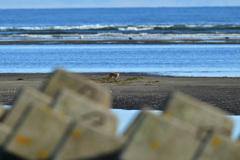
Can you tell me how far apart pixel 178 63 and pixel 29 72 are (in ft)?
28.5

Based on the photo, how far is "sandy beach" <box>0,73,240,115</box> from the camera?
1619 centimetres

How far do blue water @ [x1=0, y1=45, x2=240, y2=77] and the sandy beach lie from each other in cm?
264

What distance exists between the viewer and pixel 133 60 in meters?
32.8

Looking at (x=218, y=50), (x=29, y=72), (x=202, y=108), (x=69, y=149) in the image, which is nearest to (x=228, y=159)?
(x=202, y=108)

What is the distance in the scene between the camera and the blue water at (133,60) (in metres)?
28.0

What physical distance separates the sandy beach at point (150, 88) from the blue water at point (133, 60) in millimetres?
2640

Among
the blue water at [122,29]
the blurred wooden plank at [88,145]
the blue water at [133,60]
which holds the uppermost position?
the blurred wooden plank at [88,145]

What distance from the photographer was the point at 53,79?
683 centimetres

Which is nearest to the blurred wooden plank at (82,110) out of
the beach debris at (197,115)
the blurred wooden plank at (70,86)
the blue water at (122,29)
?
the blurred wooden plank at (70,86)

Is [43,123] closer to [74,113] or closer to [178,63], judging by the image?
[74,113]

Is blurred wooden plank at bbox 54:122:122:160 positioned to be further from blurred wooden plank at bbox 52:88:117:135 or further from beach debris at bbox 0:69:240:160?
blurred wooden plank at bbox 52:88:117:135

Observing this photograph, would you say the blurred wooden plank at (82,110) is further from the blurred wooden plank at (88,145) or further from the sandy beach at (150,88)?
the sandy beach at (150,88)

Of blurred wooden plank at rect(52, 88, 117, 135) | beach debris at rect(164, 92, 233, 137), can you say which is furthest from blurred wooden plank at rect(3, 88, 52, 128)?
beach debris at rect(164, 92, 233, 137)

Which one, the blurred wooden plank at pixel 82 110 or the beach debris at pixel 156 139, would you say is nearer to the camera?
the beach debris at pixel 156 139
